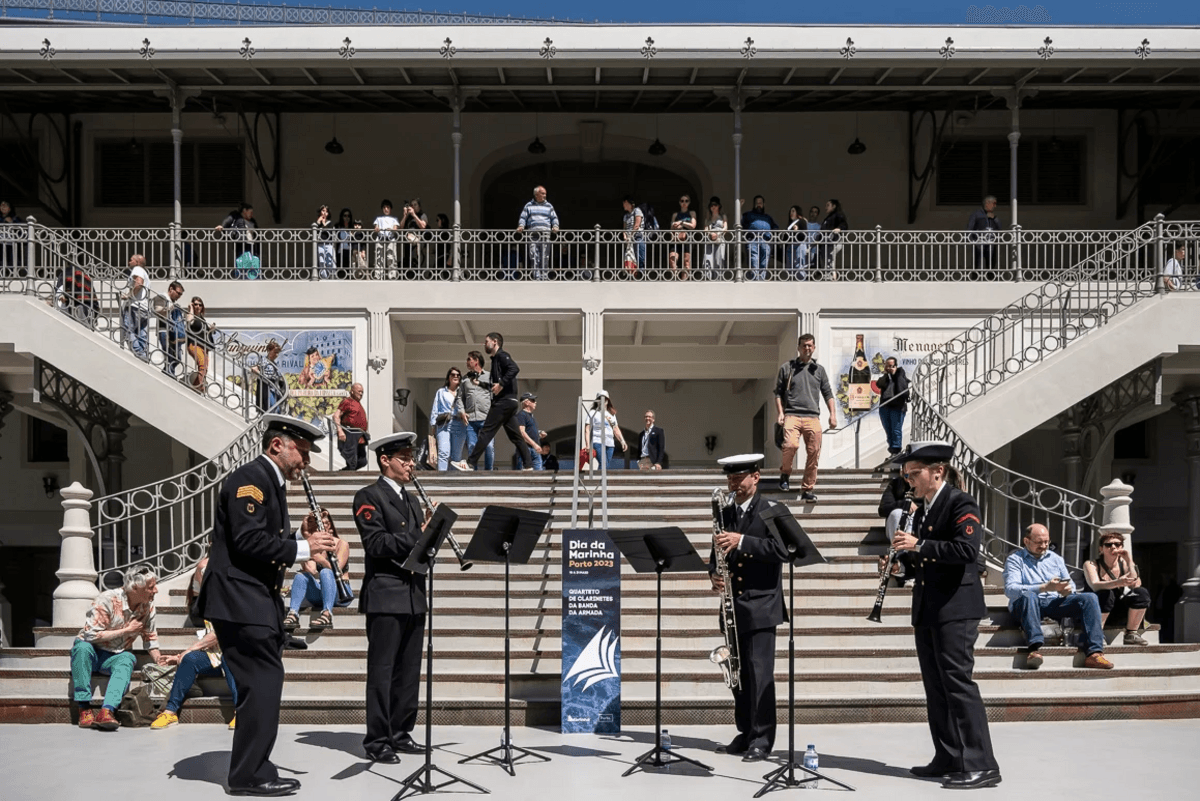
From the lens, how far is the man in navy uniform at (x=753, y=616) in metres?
9.23

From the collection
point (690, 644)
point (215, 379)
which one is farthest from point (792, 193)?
point (690, 644)

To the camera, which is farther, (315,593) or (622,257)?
(622,257)

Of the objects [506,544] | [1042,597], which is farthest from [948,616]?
[1042,597]

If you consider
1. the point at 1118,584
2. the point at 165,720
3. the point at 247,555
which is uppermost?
the point at 247,555

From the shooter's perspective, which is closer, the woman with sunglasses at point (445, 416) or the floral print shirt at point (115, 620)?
the floral print shirt at point (115, 620)

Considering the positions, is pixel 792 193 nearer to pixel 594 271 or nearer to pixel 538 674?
pixel 594 271

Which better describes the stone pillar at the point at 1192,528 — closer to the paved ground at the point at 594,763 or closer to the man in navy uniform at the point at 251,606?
the paved ground at the point at 594,763

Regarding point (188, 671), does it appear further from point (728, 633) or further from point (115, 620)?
point (728, 633)

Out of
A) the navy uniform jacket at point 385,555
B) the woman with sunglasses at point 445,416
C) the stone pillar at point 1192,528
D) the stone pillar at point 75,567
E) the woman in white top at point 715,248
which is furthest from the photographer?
the woman in white top at point 715,248

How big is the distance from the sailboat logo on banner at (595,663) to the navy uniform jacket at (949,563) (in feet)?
8.22

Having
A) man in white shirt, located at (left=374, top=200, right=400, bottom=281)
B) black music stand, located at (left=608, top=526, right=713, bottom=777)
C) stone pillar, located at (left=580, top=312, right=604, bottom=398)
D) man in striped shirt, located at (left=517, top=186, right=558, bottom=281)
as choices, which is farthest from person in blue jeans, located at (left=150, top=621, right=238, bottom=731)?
man in striped shirt, located at (left=517, top=186, right=558, bottom=281)

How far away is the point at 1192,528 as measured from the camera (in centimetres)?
2066

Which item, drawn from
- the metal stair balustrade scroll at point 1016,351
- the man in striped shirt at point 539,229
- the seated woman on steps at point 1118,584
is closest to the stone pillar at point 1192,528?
the metal stair balustrade scroll at point 1016,351

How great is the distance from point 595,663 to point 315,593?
3110 mm
